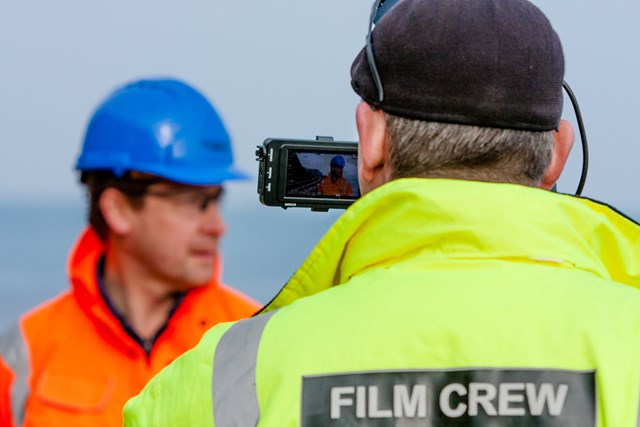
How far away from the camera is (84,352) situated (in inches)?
120

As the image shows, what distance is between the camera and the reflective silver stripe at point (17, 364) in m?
2.96

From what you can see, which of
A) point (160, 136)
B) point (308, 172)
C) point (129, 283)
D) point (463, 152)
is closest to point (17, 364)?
point (129, 283)

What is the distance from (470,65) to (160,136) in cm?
178

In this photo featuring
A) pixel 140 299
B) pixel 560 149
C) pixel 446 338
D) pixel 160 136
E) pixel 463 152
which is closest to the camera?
pixel 446 338

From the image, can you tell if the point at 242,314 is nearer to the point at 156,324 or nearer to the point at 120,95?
→ the point at 156,324

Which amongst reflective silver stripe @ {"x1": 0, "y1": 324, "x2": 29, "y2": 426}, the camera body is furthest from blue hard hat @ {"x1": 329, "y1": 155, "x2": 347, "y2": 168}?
reflective silver stripe @ {"x1": 0, "y1": 324, "x2": 29, "y2": 426}

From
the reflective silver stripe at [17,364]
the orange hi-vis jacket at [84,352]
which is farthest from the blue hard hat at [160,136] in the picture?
the reflective silver stripe at [17,364]

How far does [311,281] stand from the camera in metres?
1.59

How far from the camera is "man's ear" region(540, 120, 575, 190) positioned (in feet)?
5.66

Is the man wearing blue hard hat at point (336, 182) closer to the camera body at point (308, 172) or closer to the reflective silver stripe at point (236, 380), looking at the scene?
the camera body at point (308, 172)

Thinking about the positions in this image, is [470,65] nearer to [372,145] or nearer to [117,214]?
[372,145]

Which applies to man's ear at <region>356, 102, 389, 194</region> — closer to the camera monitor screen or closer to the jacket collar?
the jacket collar

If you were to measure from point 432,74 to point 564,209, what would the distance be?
0.25 metres

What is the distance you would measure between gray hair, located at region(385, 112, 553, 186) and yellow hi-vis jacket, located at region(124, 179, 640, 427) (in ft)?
0.22
